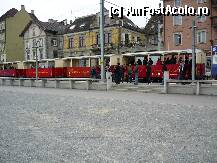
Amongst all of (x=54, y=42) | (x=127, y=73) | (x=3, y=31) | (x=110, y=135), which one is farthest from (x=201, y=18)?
(x=3, y=31)

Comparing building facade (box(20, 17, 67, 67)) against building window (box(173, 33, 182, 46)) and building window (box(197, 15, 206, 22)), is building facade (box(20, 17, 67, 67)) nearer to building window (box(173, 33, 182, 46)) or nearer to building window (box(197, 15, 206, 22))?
building window (box(173, 33, 182, 46))

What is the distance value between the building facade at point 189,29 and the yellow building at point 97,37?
476 centimetres

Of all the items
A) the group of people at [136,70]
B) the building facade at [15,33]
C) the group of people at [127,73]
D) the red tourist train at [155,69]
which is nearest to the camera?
the group of people at [136,70]

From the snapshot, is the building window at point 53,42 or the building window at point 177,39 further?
the building window at point 53,42

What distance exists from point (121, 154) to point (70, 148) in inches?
40.1

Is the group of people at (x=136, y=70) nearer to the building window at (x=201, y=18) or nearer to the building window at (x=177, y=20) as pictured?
the building window at (x=201, y=18)

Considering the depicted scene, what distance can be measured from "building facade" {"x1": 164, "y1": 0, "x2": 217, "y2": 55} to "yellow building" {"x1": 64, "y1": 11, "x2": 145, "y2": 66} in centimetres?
476

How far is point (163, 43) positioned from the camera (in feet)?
158

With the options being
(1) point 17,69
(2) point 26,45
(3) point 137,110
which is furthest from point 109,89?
(2) point 26,45

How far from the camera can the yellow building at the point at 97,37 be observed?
51.8 meters

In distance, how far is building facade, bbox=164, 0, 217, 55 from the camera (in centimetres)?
4281

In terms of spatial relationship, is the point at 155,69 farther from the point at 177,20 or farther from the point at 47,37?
the point at 47,37

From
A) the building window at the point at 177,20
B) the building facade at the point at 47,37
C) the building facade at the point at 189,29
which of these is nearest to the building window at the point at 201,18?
the building facade at the point at 189,29

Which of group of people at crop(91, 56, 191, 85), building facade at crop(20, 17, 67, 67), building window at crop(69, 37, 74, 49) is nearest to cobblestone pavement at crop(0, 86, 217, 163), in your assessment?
group of people at crop(91, 56, 191, 85)
